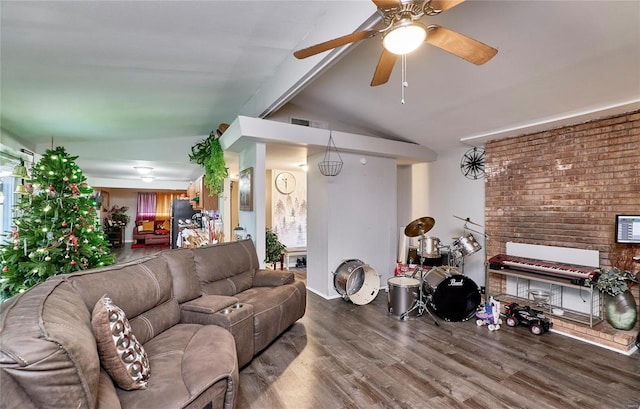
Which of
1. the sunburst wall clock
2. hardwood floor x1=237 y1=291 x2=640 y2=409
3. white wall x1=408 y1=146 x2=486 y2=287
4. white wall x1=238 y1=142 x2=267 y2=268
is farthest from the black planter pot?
white wall x1=238 y1=142 x2=267 y2=268

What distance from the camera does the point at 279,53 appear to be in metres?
2.93

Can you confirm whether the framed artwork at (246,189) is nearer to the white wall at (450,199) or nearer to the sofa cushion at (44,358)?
the sofa cushion at (44,358)

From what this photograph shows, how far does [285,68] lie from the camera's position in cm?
313

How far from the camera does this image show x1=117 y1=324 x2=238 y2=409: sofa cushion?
142cm

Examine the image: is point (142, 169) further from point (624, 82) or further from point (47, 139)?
point (624, 82)

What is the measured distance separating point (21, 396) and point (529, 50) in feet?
12.4

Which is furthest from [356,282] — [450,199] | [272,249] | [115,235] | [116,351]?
[115,235]

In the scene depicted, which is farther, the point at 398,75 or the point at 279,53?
the point at 398,75

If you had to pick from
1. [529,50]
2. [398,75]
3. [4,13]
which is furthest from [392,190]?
[4,13]

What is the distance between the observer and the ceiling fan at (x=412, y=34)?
5.14 ft

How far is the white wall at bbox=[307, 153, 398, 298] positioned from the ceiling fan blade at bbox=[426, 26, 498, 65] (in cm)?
285

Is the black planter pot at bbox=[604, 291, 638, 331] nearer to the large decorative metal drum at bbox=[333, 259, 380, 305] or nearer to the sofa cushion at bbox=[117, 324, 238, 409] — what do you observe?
the large decorative metal drum at bbox=[333, 259, 380, 305]

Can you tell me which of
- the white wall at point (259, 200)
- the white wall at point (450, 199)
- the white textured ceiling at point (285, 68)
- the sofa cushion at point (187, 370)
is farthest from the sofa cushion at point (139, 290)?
the white wall at point (450, 199)

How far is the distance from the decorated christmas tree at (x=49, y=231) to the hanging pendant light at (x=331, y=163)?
2.86 metres
